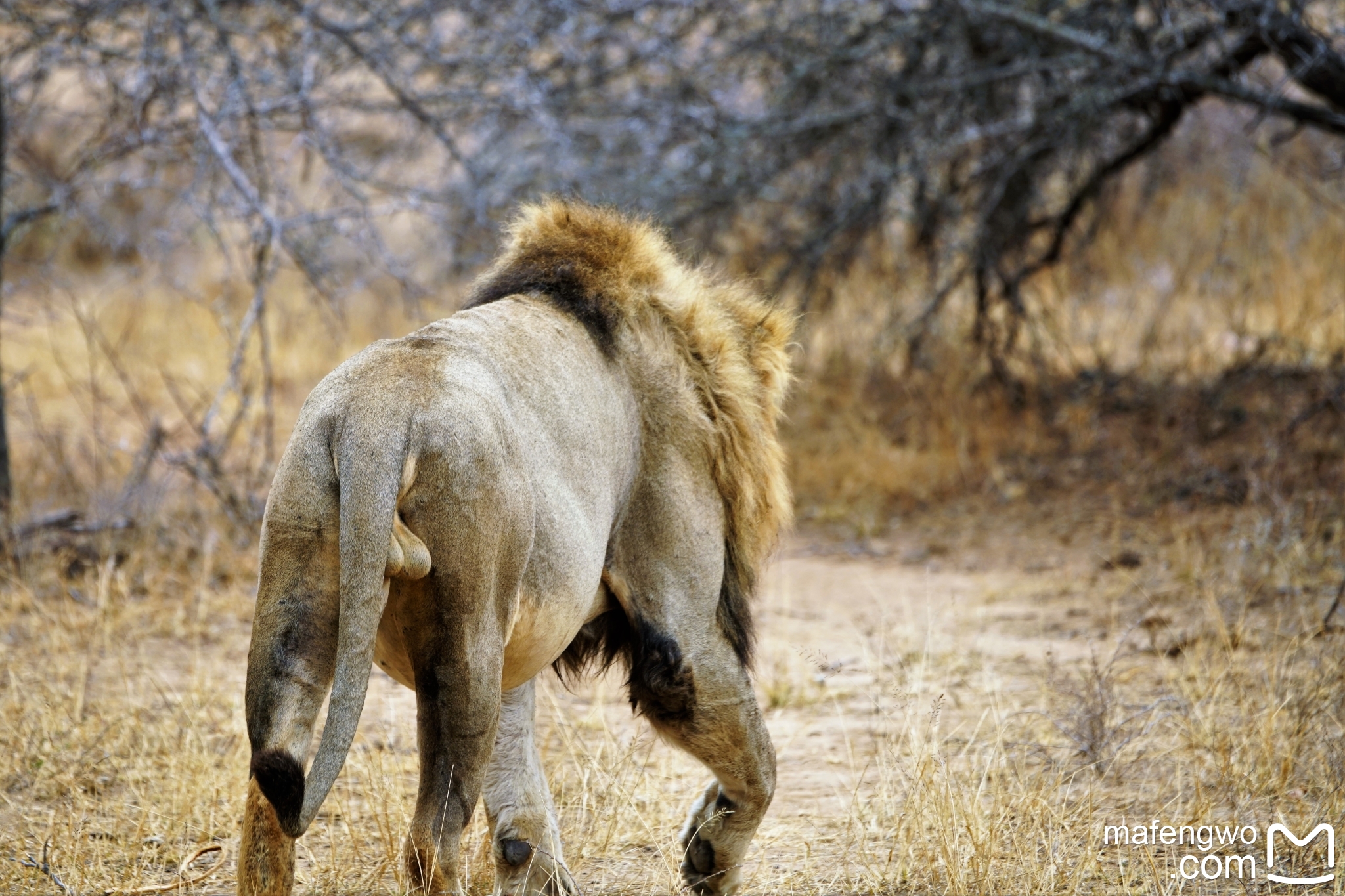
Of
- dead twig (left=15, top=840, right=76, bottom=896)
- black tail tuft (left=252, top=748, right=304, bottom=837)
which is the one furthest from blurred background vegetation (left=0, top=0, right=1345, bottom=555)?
black tail tuft (left=252, top=748, right=304, bottom=837)

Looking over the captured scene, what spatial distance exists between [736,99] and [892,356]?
185 centimetres

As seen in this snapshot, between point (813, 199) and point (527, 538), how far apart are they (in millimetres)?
5861

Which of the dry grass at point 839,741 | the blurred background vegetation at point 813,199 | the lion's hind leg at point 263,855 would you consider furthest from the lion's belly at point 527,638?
the blurred background vegetation at point 813,199

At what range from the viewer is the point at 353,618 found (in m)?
1.91

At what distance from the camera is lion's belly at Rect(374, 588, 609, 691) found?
2223 millimetres

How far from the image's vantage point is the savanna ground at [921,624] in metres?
3.13

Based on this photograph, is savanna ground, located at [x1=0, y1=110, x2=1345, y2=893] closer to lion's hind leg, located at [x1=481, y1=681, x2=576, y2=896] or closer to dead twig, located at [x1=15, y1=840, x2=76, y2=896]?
dead twig, located at [x1=15, y1=840, x2=76, y2=896]

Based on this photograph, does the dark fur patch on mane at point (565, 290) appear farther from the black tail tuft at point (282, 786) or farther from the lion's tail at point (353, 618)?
the black tail tuft at point (282, 786)

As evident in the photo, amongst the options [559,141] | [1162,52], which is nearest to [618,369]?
[559,141]

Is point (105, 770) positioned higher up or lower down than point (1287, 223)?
lower down

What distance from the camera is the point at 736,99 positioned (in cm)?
819

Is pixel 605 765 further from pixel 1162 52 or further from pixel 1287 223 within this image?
pixel 1287 223

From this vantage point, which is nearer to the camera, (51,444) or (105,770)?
(105,770)

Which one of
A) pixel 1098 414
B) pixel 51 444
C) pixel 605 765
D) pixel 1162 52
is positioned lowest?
pixel 51 444
